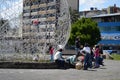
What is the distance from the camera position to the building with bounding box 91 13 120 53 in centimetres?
8546

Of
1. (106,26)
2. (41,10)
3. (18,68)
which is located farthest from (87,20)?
(18,68)

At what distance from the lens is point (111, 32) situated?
8738cm

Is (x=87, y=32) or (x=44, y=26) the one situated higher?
(x=44, y=26)

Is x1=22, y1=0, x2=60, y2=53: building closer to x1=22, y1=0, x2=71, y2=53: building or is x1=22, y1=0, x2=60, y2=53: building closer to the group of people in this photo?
x1=22, y1=0, x2=71, y2=53: building

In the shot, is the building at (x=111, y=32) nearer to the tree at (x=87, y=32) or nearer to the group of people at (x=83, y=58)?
the tree at (x=87, y=32)

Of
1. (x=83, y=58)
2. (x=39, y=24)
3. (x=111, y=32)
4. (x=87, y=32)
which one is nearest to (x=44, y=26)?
(x=39, y=24)

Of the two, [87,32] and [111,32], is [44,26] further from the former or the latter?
[111,32]

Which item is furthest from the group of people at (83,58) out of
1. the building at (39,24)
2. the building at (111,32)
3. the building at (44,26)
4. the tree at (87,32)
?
the building at (111,32)

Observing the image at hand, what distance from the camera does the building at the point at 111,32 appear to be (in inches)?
3364

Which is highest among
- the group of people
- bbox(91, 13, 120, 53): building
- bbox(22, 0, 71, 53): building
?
bbox(22, 0, 71, 53): building

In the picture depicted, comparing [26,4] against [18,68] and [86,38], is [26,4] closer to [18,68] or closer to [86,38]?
[18,68]

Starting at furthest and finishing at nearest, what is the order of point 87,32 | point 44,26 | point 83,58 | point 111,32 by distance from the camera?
point 111,32 → point 87,32 → point 44,26 → point 83,58

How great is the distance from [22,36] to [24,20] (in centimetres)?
109

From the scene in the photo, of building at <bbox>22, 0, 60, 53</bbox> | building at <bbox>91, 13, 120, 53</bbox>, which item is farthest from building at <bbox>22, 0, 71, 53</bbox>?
building at <bbox>91, 13, 120, 53</bbox>
